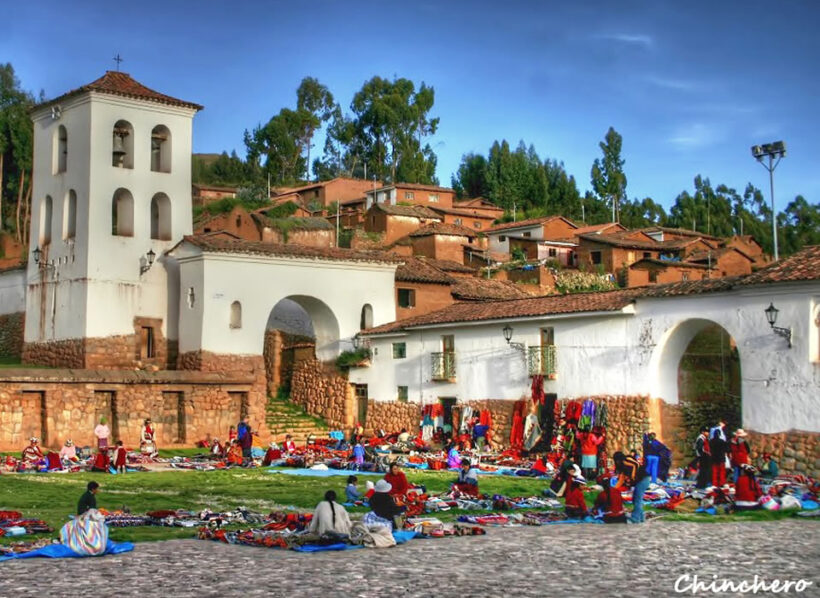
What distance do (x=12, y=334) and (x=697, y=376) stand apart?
90.1 feet

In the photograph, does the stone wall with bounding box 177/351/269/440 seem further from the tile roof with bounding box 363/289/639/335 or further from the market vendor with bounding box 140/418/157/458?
the tile roof with bounding box 363/289/639/335

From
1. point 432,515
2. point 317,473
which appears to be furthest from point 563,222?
point 432,515

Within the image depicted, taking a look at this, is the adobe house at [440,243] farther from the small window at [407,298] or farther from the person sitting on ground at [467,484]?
the person sitting on ground at [467,484]

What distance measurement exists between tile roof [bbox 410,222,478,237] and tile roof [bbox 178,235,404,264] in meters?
22.9

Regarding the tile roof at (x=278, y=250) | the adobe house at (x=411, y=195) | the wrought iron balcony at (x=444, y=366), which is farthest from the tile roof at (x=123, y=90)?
the adobe house at (x=411, y=195)

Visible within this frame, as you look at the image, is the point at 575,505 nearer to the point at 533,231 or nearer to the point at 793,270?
the point at 793,270

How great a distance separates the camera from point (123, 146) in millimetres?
42625

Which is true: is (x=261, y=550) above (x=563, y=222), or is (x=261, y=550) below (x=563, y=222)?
below

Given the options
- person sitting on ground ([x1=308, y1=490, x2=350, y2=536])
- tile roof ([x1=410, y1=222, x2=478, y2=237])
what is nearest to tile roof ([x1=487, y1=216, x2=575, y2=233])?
tile roof ([x1=410, y1=222, x2=478, y2=237])

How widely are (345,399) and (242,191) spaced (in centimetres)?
4781

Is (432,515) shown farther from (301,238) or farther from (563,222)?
(563,222)

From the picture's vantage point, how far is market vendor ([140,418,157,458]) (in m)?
33.2

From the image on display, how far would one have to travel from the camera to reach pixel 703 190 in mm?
103000

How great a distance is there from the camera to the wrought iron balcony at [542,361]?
33.5 m
